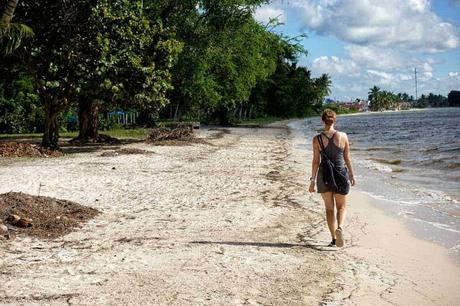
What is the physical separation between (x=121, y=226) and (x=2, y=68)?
1783 centimetres

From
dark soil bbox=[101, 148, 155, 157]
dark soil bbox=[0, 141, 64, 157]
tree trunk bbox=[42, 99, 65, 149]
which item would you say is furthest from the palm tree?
dark soil bbox=[101, 148, 155, 157]

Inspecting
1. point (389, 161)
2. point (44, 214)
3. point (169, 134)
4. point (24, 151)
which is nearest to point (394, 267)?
point (44, 214)

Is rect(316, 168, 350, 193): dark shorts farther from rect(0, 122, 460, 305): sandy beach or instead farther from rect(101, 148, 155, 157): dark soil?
rect(101, 148, 155, 157): dark soil

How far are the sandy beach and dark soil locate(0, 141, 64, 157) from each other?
6.31 metres

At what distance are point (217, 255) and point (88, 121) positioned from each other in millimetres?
20287

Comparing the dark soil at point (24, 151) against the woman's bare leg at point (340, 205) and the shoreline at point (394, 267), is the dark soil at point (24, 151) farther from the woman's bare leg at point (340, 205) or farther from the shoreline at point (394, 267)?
the woman's bare leg at point (340, 205)

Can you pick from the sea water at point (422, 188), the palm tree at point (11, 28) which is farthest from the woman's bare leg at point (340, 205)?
the palm tree at point (11, 28)

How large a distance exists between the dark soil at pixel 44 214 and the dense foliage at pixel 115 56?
5.95 m

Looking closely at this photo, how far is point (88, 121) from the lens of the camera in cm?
2541

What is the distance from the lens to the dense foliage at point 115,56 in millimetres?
19312

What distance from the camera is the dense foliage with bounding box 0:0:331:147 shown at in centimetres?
1931

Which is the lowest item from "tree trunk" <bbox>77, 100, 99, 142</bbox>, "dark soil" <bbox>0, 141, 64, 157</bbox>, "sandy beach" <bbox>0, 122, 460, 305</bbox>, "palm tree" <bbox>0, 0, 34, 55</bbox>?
"sandy beach" <bbox>0, 122, 460, 305</bbox>

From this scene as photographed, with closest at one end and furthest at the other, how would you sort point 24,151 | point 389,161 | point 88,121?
point 24,151
point 389,161
point 88,121

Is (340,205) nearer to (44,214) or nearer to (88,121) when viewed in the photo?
(44,214)
